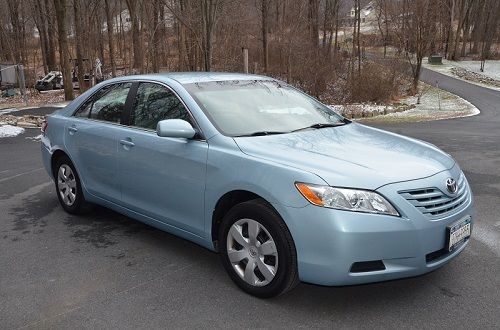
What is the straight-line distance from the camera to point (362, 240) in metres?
2.92

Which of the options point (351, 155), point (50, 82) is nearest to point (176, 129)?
point (351, 155)

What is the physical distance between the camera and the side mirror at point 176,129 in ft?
12.0

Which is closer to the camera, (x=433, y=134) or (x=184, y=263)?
(x=184, y=263)

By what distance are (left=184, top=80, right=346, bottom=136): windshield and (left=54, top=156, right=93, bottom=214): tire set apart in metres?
1.87

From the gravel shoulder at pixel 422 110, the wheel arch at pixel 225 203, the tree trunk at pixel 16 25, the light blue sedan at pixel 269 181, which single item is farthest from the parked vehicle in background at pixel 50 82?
the wheel arch at pixel 225 203

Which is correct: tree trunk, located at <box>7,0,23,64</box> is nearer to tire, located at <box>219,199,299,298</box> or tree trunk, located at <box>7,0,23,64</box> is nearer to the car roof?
the car roof

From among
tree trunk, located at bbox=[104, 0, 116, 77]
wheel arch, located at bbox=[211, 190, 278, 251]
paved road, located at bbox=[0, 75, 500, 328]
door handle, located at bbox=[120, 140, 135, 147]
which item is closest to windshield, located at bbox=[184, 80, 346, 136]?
wheel arch, located at bbox=[211, 190, 278, 251]

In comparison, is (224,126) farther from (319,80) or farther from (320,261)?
(319,80)

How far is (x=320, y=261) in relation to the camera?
118 inches

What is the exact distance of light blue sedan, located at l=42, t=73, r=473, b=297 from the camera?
2982mm

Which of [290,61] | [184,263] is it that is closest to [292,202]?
[184,263]

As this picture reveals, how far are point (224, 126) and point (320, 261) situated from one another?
52.6 inches

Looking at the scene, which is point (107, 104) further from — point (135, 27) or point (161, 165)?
point (135, 27)

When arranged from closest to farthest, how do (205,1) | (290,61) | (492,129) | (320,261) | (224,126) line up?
(320,261)
(224,126)
(492,129)
(205,1)
(290,61)
